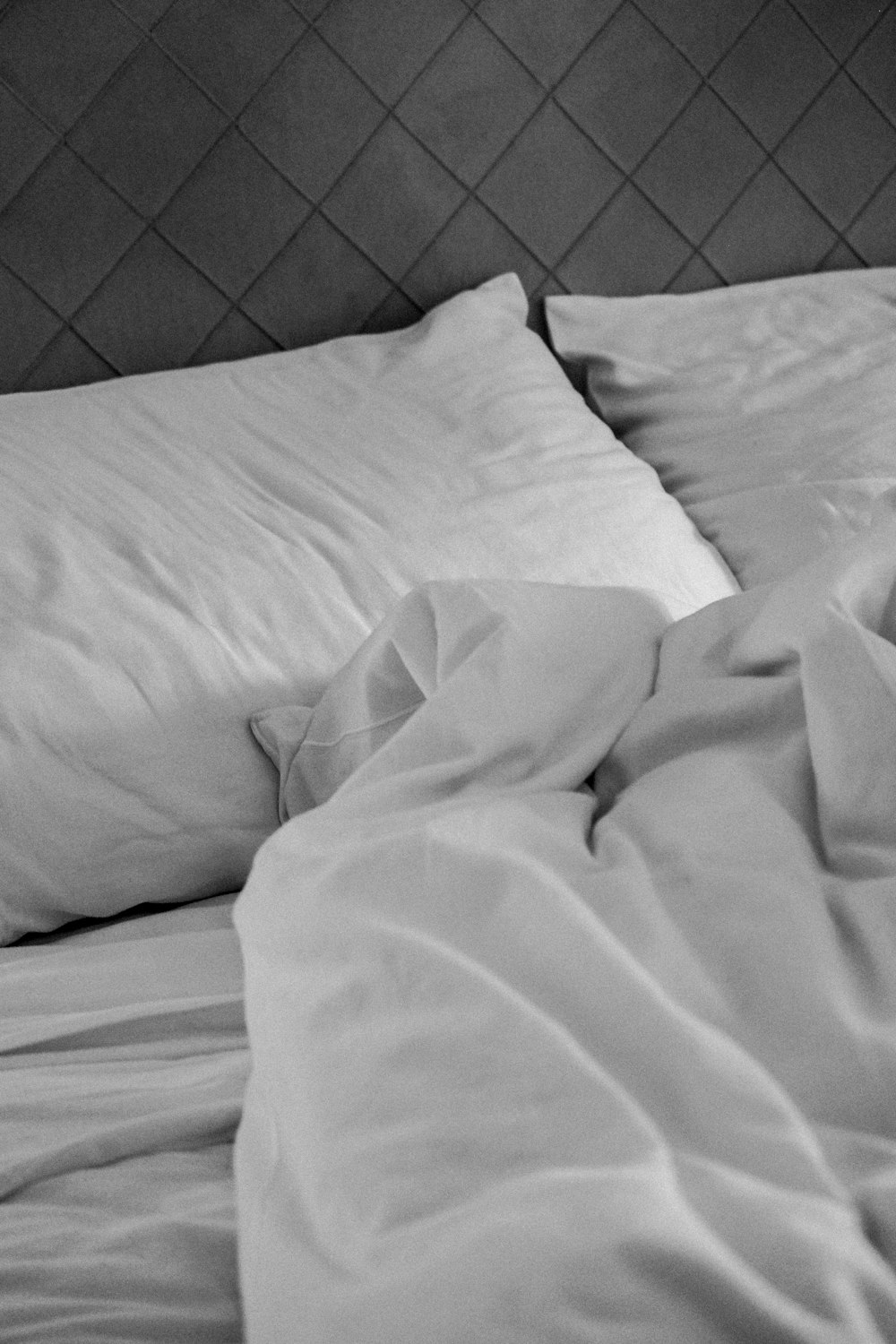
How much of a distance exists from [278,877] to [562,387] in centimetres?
98

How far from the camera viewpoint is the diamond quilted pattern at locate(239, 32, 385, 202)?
65.3 inches

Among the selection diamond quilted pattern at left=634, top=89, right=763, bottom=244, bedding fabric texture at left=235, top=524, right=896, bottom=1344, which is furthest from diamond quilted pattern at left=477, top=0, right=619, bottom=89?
bedding fabric texture at left=235, top=524, right=896, bottom=1344

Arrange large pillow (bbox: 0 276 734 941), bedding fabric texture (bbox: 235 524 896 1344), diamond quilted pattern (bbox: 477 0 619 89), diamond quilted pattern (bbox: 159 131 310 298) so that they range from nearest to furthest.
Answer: bedding fabric texture (bbox: 235 524 896 1344) < large pillow (bbox: 0 276 734 941) < diamond quilted pattern (bbox: 159 131 310 298) < diamond quilted pattern (bbox: 477 0 619 89)

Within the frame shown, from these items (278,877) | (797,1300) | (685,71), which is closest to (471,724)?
(278,877)

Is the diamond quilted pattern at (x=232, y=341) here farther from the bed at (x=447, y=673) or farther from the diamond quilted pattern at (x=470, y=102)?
the diamond quilted pattern at (x=470, y=102)

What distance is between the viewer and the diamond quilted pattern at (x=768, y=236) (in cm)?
194

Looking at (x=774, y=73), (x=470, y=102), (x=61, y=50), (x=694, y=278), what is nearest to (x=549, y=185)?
(x=470, y=102)

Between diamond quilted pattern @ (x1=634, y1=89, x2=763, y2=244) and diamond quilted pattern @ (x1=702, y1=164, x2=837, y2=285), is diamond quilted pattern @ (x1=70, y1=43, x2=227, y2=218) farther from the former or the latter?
diamond quilted pattern @ (x1=702, y1=164, x2=837, y2=285)

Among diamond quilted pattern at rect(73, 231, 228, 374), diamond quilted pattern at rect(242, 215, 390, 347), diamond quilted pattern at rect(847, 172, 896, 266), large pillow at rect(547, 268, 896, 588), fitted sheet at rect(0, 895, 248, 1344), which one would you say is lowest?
fitted sheet at rect(0, 895, 248, 1344)

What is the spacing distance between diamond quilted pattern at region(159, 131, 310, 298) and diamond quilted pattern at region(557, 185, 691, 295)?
37 cm

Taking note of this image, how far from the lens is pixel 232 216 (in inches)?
65.6

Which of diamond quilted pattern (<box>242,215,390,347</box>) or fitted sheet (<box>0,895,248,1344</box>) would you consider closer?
fitted sheet (<box>0,895,248,1344</box>)

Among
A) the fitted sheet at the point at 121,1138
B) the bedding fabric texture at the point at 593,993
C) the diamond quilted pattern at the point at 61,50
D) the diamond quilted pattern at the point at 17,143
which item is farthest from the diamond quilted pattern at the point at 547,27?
the fitted sheet at the point at 121,1138

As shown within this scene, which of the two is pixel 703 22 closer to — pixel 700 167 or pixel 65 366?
pixel 700 167
